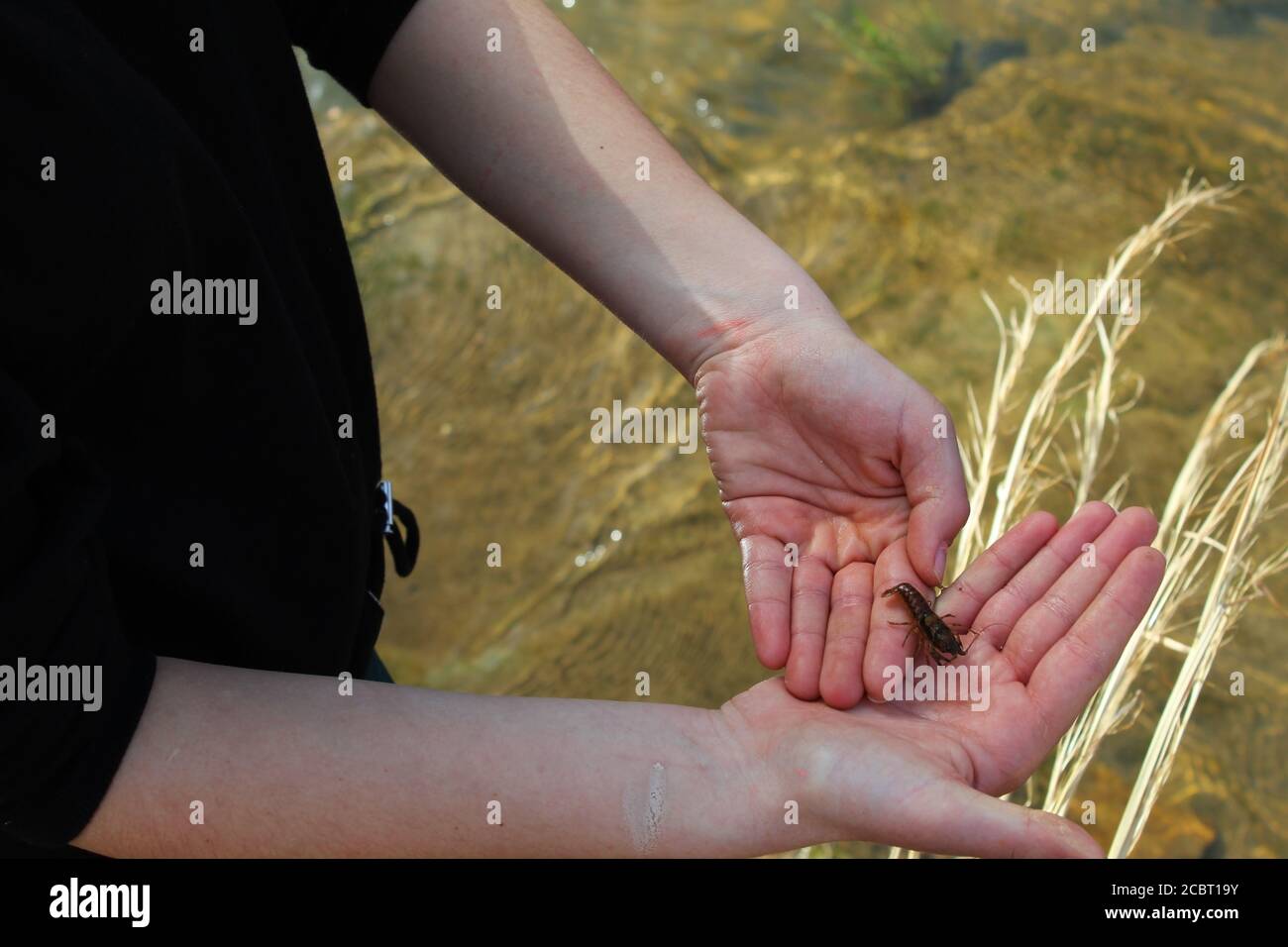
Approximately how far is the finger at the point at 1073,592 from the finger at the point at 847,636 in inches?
11.7

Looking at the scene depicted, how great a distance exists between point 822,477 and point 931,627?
1.45 ft

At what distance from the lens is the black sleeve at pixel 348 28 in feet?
7.36

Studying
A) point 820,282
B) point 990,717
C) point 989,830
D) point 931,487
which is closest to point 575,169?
point 931,487

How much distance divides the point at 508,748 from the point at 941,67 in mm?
5902

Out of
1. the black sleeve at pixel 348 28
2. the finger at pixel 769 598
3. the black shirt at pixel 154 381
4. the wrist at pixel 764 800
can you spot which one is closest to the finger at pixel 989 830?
the wrist at pixel 764 800

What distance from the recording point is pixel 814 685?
2.34 meters

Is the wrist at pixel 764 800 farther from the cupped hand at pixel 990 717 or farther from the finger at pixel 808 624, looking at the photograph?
the finger at pixel 808 624

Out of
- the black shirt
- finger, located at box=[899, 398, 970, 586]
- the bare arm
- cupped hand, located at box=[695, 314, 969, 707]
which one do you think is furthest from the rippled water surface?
the black shirt

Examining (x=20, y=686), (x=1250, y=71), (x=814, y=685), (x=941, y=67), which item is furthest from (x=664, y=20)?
(x=20, y=686)

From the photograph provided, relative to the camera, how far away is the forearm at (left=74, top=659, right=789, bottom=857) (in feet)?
5.68

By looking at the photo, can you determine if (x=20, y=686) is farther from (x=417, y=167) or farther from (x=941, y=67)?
(x=941, y=67)

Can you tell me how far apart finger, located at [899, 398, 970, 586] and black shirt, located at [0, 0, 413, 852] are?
1138 millimetres

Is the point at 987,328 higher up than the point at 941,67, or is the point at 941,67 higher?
the point at 941,67

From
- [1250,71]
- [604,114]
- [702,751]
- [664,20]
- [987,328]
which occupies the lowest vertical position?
[702,751]
